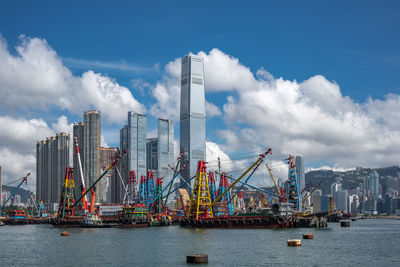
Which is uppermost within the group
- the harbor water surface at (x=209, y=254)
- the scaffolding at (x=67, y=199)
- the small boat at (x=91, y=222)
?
the scaffolding at (x=67, y=199)

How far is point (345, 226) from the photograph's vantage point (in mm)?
183375

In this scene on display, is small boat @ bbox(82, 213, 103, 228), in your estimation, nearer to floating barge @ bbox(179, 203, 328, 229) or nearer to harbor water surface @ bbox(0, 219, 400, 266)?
floating barge @ bbox(179, 203, 328, 229)

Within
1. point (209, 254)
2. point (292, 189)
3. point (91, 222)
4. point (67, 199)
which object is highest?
point (292, 189)

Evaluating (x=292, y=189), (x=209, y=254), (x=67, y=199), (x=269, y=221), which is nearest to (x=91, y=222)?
(x=67, y=199)

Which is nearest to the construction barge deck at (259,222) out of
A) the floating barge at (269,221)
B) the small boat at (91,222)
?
the floating barge at (269,221)

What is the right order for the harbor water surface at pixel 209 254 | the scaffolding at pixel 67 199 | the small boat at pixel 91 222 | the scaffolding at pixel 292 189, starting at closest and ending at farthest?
the harbor water surface at pixel 209 254
the small boat at pixel 91 222
the scaffolding at pixel 292 189
the scaffolding at pixel 67 199

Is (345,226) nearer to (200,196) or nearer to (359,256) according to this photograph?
(200,196)

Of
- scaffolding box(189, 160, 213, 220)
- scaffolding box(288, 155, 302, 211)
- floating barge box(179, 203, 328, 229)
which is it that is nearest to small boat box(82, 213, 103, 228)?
scaffolding box(189, 160, 213, 220)

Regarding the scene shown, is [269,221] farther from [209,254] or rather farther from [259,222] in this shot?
[209,254]

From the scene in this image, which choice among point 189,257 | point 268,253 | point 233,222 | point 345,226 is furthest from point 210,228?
point 189,257

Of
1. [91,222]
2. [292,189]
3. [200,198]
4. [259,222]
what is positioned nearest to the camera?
[259,222]

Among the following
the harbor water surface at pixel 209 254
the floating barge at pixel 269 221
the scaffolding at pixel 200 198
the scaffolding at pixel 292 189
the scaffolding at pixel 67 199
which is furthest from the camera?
the scaffolding at pixel 67 199

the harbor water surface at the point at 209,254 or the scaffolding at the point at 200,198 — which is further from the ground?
the scaffolding at the point at 200,198

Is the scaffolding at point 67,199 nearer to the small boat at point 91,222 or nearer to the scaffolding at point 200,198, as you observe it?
the small boat at point 91,222
